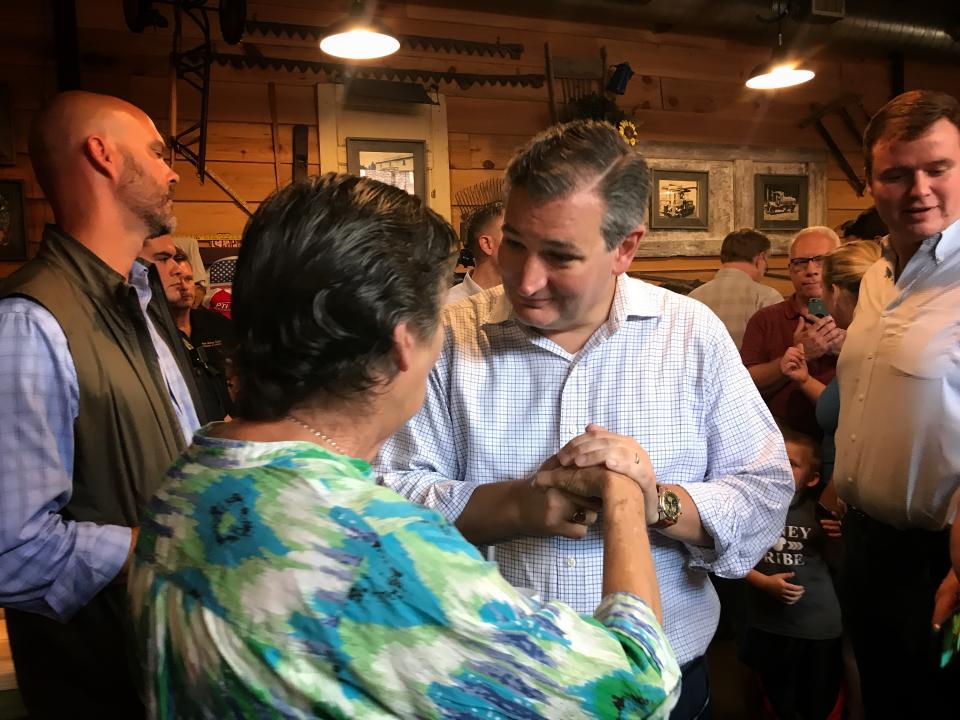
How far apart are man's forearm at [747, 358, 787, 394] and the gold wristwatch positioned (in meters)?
2.33

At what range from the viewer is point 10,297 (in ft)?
4.84

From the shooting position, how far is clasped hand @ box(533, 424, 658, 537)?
115 cm

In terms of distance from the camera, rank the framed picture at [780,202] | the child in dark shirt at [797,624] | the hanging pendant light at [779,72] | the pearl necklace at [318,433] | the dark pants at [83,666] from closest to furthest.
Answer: the pearl necklace at [318,433] → the dark pants at [83,666] → the child in dark shirt at [797,624] → the hanging pendant light at [779,72] → the framed picture at [780,202]

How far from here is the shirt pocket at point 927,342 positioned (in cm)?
196

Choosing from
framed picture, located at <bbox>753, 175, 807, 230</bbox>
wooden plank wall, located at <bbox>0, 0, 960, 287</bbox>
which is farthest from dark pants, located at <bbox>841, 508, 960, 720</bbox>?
framed picture, located at <bbox>753, 175, 807, 230</bbox>

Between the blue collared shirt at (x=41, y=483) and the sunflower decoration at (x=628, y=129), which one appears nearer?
the blue collared shirt at (x=41, y=483)

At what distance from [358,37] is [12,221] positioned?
2.04 metres

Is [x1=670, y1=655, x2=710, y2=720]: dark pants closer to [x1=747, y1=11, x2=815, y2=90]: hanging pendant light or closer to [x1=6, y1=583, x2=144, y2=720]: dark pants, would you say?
[x1=6, y1=583, x2=144, y2=720]: dark pants

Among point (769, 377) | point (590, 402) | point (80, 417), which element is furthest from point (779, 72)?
point (80, 417)

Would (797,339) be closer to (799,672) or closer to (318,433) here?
(799,672)

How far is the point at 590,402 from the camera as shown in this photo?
4.64 ft

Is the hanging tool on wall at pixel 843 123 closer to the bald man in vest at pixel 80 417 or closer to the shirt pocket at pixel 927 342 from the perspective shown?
the shirt pocket at pixel 927 342

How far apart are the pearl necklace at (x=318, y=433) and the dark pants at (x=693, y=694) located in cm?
85

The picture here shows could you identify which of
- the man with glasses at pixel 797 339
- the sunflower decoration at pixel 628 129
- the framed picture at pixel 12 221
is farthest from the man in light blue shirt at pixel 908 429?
the framed picture at pixel 12 221
